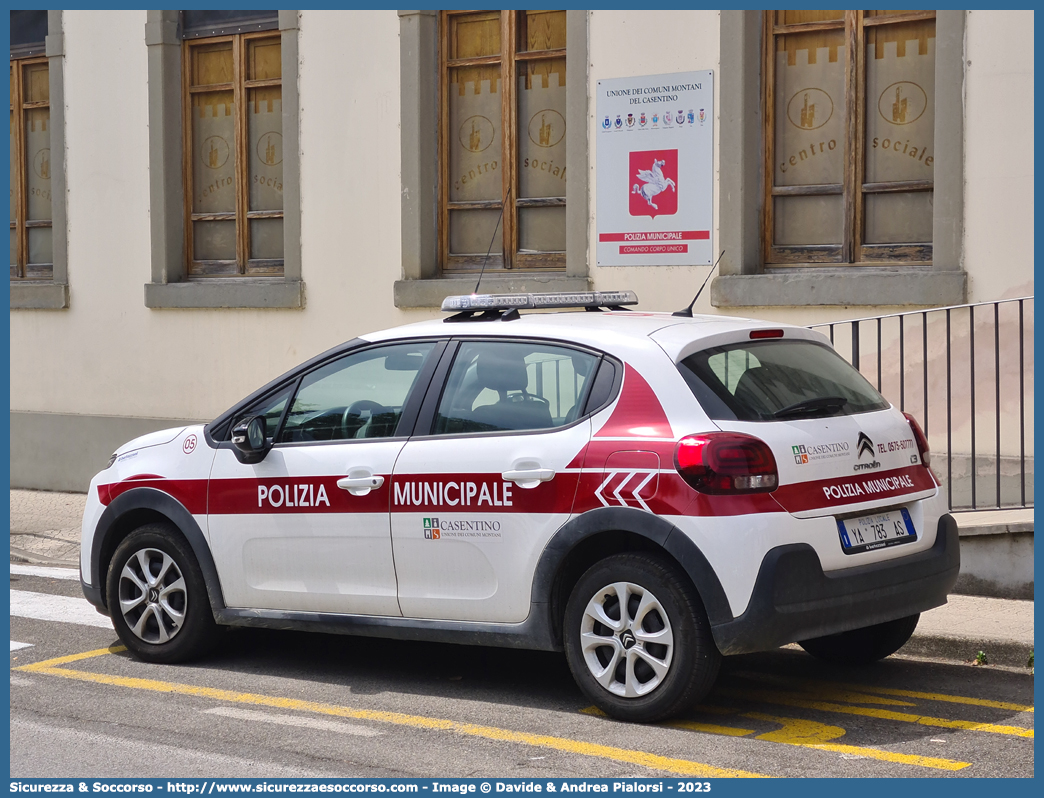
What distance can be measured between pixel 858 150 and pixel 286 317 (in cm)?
520

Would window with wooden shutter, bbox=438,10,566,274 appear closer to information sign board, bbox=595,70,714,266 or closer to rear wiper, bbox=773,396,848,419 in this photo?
information sign board, bbox=595,70,714,266

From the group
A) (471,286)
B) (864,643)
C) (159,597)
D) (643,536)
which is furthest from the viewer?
(471,286)

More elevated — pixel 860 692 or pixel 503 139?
pixel 503 139

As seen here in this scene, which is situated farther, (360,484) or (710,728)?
(360,484)

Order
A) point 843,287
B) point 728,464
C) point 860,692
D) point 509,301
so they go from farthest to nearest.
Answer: point 843,287 → point 509,301 → point 860,692 → point 728,464

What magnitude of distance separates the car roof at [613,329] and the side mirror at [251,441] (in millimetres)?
639

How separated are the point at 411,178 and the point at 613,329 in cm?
611

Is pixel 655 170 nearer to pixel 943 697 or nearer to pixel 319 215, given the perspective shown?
pixel 319 215

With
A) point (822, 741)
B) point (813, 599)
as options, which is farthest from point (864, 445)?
point (822, 741)

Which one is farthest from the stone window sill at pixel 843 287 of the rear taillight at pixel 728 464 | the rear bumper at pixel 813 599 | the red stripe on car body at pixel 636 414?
the rear taillight at pixel 728 464

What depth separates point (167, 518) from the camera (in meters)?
6.62

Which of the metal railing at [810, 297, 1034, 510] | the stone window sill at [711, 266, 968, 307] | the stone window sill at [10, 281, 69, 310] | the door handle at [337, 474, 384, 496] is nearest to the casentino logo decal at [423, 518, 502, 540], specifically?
the door handle at [337, 474, 384, 496]

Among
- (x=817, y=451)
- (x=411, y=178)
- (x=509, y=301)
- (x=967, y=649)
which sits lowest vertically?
(x=967, y=649)
